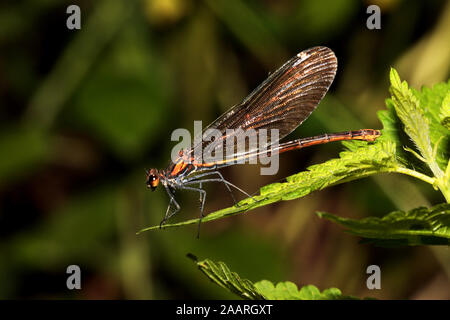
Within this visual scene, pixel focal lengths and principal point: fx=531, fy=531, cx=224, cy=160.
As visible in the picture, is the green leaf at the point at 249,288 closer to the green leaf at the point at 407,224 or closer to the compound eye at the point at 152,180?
the green leaf at the point at 407,224

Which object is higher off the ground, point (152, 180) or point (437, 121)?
point (152, 180)

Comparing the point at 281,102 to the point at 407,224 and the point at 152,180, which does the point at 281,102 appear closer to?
the point at 152,180

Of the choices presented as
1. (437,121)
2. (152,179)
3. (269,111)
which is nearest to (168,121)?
(152,179)

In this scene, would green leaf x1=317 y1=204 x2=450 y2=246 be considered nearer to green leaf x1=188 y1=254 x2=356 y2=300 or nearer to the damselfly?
green leaf x1=188 y1=254 x2=356 y2=300

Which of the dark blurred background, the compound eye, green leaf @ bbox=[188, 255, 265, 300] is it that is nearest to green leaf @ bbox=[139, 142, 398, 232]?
Answer: green leaf @ bbox=[188, 255, 265, 300]

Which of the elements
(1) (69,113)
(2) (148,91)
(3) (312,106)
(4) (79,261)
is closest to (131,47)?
(2) (148,91)

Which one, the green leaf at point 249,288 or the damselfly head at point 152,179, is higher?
the damselfly head at point 152,179

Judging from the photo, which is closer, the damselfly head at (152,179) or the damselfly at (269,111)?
the damselfly at (269,111)

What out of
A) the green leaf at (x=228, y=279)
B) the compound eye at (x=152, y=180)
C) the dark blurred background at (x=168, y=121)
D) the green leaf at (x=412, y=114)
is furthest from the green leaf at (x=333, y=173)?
the dark blurred background at (x=168, y=121)
